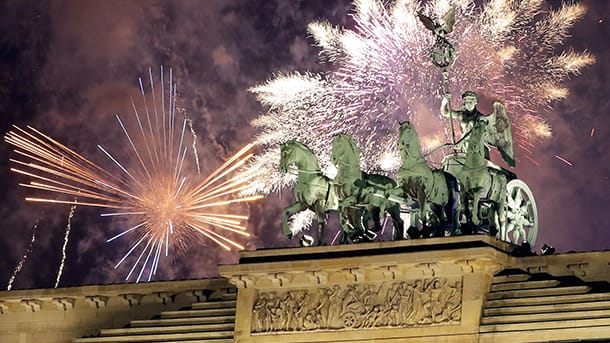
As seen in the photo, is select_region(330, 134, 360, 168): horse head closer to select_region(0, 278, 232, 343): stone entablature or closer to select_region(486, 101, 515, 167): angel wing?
select_region(486, 101, 515, 167): angel wing

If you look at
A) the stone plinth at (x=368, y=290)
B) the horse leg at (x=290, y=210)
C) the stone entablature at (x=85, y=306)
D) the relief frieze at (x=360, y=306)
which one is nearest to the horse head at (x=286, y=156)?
the horse leg at (x=290, y=210)

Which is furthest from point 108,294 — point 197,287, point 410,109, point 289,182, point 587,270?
point 587,270

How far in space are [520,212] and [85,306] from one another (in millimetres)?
10471

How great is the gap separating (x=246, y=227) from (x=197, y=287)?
13.0 metres

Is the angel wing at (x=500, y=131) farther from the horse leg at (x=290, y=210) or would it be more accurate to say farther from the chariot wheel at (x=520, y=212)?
the horse leg at (x=290, y=210)

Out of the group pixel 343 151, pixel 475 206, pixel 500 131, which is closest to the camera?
pixel 475 206

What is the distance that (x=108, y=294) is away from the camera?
1785 inches

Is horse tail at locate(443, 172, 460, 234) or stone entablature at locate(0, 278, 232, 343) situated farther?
stone entablature at locate(0, 278, 232, 343)

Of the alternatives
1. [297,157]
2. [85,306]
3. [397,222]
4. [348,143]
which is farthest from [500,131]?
[85,306]

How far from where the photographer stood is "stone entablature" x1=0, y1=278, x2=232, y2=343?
147ft

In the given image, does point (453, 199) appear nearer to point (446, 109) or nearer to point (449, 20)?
point (446, 109)

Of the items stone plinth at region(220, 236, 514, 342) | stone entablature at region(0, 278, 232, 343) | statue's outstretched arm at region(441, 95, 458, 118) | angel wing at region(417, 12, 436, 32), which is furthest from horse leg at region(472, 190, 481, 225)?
stone entablature at region(0, 278, 232, 343)

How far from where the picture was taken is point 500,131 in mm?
43281

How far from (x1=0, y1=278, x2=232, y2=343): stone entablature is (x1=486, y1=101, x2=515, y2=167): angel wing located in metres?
6.85
